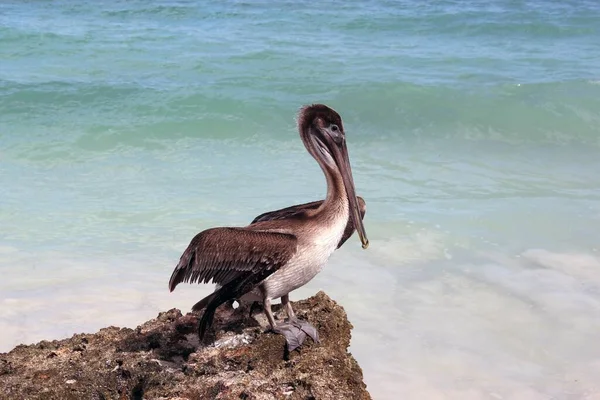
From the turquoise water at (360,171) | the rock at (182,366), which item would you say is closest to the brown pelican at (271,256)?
the rock at (182,366)

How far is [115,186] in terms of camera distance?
28.1ft

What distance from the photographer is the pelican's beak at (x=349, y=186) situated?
3754 millimetres

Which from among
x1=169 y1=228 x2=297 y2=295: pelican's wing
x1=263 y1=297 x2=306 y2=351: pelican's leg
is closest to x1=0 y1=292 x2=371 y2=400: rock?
x1=263 y1=297 x2=306 y2=351: pelican's leg

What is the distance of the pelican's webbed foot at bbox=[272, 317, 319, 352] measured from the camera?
3.28m

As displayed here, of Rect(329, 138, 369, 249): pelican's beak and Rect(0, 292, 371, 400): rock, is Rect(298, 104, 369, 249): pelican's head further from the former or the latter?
Rect(0, 292, 371, 400): rock

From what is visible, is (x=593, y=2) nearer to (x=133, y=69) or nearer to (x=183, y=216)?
(x=133, y=69)

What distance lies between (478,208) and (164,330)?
4.82m

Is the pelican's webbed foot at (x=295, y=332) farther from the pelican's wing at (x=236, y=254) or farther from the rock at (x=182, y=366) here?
the pelican's wing at (x=236, y=254)

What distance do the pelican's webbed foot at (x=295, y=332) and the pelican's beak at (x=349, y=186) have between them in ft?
1.52

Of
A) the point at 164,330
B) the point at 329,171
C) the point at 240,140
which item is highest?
the point at 329,171

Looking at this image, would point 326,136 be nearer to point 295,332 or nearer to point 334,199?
point 334,199

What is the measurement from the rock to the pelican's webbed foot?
3cm

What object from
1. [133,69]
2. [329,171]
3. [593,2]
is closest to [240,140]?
[133,69]

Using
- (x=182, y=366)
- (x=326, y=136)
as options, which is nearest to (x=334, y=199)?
(x=326, y=136)
